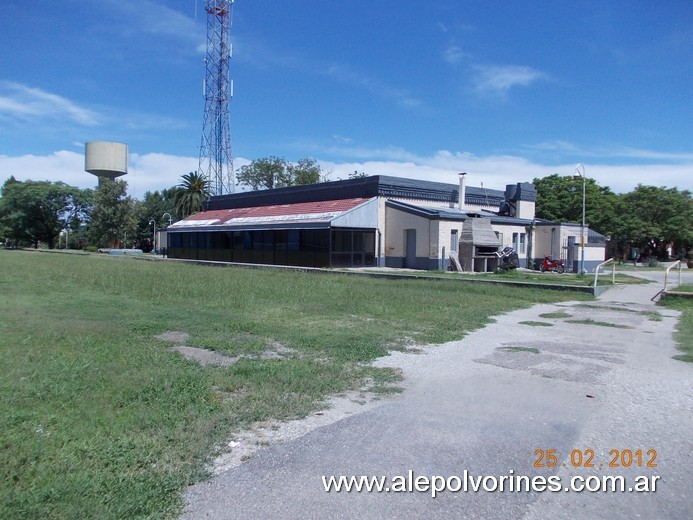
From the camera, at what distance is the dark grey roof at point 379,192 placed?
3547cm

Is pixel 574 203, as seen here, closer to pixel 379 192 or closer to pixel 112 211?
pixel 379 192

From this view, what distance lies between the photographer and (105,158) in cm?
8600

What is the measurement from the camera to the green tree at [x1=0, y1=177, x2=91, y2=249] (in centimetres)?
7912

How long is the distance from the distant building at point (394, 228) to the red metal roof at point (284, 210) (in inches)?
5.5

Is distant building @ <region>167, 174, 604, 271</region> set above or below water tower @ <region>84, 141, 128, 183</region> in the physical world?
below

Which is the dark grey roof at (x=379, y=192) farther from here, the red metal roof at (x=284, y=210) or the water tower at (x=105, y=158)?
the water tower at (x=105, y=158)

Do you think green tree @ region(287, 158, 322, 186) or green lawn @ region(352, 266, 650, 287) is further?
green tree @ region(287, 158, 322, 186)

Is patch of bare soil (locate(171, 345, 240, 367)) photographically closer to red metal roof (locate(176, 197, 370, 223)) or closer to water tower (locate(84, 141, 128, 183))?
red metal roof (locate(176, 197, 370, 223))

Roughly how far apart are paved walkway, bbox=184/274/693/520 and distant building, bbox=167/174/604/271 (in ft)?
75.8

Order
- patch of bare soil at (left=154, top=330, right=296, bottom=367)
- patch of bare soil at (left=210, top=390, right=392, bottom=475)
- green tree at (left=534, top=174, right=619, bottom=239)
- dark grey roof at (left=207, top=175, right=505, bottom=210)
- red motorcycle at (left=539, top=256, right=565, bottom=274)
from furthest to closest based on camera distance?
green tree at (left=534, top=174, right=619, bottom=239) → dark grey roof at (left=207, top=175, right=505, bottom=210) → red motorcycle at (left=539, top=256, right=565, bottom=274) → patch of bare soil at (left=154, top=330, right=296, bottom=367) → patch of bare soil at (left=210, top=390, right=392, bottom=475)

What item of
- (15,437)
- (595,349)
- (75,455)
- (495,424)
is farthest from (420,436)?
(595,349)

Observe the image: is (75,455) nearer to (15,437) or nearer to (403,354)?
(15,437)

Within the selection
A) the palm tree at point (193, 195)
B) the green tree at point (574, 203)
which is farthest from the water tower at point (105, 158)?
the green tree at point (574, 203)

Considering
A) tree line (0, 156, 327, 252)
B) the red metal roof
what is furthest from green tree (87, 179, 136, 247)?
the red metal roof
